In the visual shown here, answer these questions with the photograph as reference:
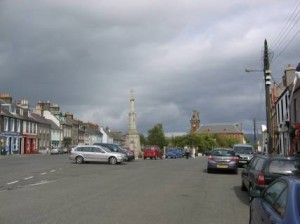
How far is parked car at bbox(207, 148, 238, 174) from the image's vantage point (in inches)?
1005

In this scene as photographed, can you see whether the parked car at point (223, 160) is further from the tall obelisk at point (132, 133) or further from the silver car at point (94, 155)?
the tall obelisk at point (132, 133)

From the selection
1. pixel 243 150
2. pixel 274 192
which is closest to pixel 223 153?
pixel 243 150

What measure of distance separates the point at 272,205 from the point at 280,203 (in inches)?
16.6

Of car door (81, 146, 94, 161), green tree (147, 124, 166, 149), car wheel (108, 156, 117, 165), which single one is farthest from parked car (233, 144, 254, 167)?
green tree (147, 124, 166, 149)

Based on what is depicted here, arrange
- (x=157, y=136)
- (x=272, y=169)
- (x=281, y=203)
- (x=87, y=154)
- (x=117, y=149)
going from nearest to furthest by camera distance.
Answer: (x=281, y=203), (x=272, y=169), (x=87, y=154), (x=117, y=149), (x=157, y=136)

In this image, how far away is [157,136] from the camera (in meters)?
129

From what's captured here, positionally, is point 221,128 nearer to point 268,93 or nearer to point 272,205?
point 268,93

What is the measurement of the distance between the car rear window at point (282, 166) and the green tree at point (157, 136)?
377 feet

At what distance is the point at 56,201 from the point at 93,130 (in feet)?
399

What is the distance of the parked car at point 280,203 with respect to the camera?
16.7ft

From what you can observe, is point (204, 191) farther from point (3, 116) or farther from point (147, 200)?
point (3, 116)

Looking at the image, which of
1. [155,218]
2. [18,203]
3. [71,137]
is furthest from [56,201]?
[71,137]

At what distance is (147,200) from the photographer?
13.2 m

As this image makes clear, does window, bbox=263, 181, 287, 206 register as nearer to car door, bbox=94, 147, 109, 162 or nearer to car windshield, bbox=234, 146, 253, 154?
car windshield, bbox=234, 146, 253, 154
